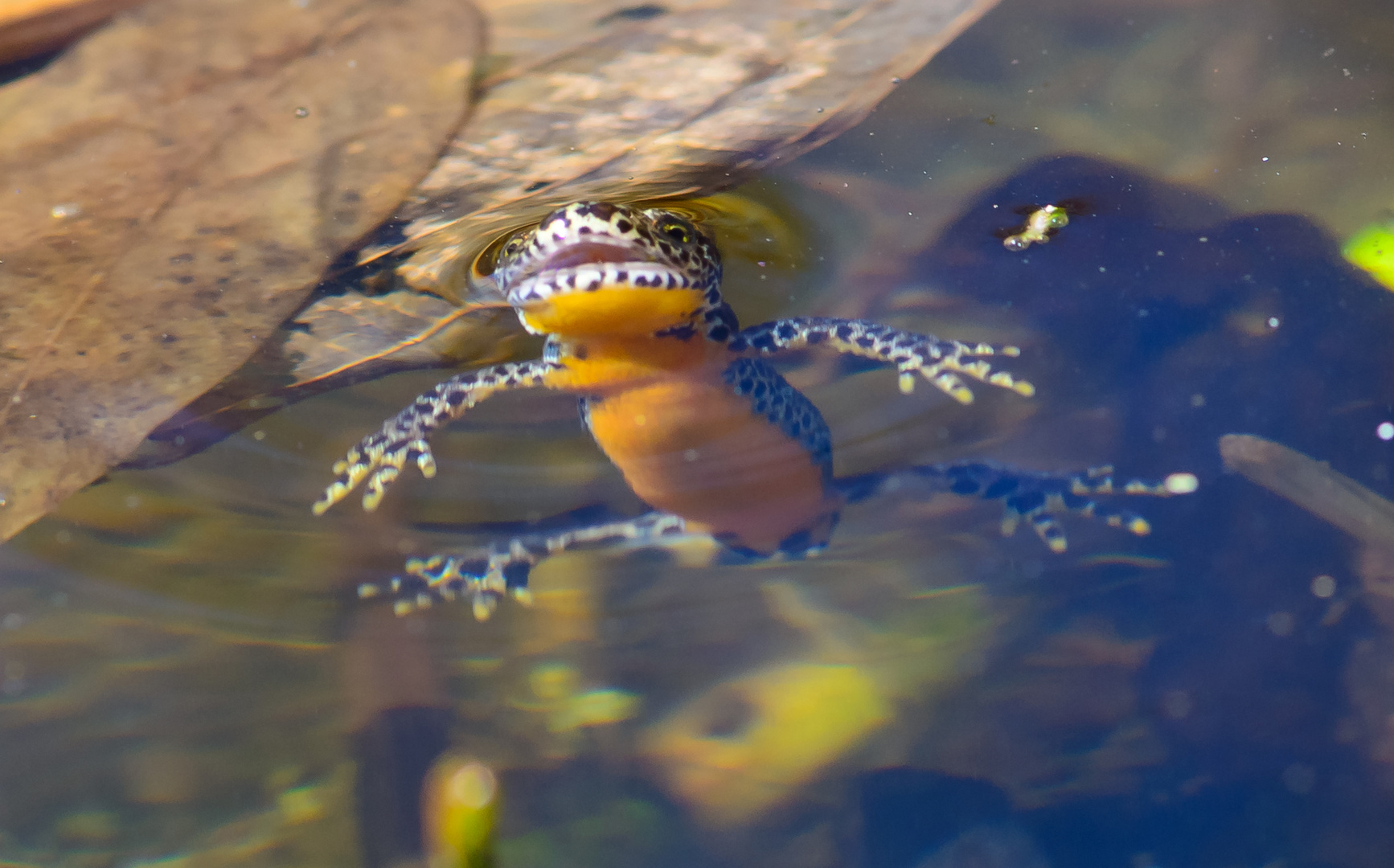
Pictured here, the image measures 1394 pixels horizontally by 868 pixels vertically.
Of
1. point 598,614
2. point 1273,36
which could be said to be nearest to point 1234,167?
point 1273,36

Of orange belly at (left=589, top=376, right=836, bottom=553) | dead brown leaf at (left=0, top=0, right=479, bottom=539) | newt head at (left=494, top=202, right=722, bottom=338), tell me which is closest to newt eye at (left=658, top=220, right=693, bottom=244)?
newt head at (left=494, top=202, right=722, bottom=338)

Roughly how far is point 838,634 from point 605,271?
254 cm

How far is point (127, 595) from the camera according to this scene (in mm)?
4211

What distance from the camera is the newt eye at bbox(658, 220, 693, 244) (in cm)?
360

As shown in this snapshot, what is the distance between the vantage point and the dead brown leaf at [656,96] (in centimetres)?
265

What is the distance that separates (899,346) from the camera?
3963 millimetres

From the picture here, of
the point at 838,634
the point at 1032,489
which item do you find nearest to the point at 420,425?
the point at 838,634

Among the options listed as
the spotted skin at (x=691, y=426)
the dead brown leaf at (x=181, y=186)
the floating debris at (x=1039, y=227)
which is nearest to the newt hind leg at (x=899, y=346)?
the spotted skin at (x=691, y=426)

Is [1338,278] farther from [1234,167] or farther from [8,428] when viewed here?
[8,428]

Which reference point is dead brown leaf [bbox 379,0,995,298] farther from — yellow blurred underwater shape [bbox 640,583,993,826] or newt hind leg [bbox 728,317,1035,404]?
yellow blurred underwater shape [bbox 640,583,993,826]

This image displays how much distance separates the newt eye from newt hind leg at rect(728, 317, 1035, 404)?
0.60 meters

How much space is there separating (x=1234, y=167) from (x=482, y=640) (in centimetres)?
445

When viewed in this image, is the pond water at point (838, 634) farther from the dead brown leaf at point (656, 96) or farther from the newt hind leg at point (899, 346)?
the dead brown leaf at point (656, 96)

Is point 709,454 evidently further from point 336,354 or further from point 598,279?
point 336,354
